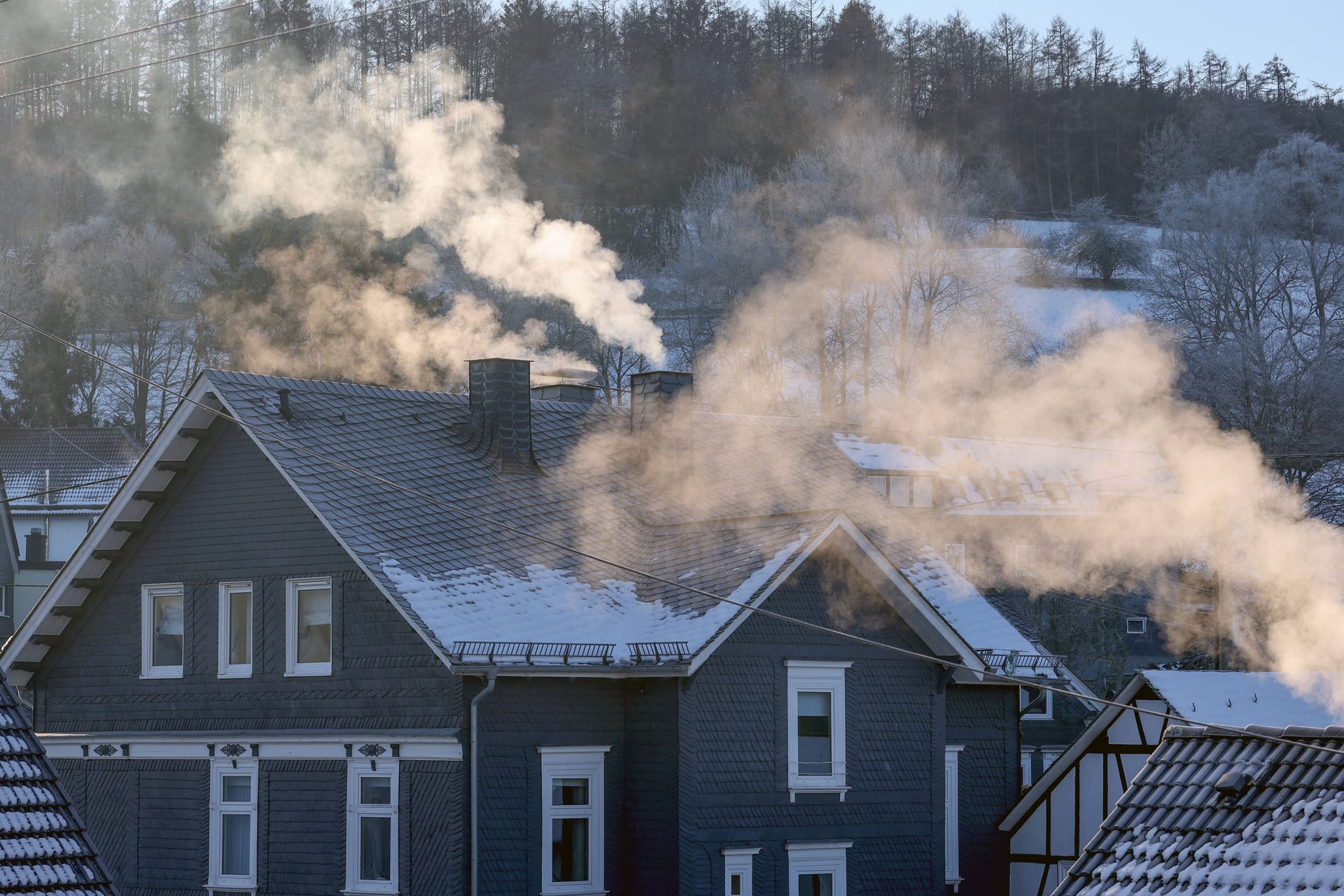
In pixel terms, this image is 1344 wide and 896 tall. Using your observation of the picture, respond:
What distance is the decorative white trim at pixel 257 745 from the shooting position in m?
21.8

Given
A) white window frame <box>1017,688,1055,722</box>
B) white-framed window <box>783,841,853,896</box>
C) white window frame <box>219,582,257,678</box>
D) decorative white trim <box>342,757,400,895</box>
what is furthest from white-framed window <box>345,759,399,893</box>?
white window frame <box>1017,688,1055,722</box>

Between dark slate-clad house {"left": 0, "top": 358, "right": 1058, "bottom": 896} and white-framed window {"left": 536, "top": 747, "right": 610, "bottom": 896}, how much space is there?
0.04 meters

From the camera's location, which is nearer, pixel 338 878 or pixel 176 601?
pixel 338 878

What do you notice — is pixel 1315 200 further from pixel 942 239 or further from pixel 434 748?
pixel 434 748

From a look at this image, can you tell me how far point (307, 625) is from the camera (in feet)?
77.3

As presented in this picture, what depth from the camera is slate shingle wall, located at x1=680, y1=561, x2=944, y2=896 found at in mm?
22484

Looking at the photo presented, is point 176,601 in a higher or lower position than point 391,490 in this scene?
lower

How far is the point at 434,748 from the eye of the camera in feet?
71.1

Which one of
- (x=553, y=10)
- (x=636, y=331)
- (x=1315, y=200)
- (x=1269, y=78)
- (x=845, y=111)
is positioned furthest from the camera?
Result: (x=1269, y=78)

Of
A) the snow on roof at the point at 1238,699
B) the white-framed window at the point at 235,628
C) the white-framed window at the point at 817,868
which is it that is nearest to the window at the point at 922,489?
the snow on roof at the point at 1238,699

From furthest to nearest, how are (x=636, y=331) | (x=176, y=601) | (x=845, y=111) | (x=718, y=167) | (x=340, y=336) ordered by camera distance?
1. (x=845, y=111)
2. (x=718, y=167)
3. (x=340, y=336)
4. (x=636, y=331)
5. (x=176, y=601)

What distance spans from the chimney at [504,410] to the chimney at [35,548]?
41603 mm

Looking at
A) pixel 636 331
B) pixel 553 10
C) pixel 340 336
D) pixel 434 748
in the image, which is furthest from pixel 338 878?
pixel 553 10

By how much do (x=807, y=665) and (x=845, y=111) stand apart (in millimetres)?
77118
